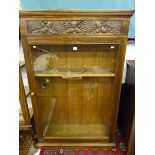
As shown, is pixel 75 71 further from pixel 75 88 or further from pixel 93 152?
pixel 93 152

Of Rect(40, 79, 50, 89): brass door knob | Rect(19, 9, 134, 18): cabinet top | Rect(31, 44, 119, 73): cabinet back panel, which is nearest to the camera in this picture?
Rect(19, 9, 134, 18): cabinet top

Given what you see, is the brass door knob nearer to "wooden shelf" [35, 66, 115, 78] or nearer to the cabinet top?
"wooden shelf" [35, 66, 115, 78]

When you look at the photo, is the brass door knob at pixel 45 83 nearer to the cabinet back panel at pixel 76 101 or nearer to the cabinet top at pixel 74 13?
the cabinet back panel at pixel 76 101

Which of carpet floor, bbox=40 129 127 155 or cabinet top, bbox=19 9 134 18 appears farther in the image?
carpet floor, bbox=40 129 127 155

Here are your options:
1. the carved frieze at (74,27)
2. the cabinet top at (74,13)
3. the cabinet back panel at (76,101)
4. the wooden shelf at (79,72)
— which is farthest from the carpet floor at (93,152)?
the cabinet top at (74,13)

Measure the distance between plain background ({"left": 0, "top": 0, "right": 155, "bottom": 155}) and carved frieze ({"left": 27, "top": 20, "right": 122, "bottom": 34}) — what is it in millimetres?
166

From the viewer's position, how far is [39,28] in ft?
3.70

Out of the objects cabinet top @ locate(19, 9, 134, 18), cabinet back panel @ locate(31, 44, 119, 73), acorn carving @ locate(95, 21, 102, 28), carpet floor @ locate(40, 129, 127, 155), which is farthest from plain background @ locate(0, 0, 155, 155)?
carpet floor @ locate(40, 129, 127, 155)

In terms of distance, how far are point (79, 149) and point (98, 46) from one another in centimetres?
102

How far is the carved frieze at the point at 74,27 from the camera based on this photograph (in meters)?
1.10

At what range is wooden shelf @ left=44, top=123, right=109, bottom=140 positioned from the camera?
1574mm
